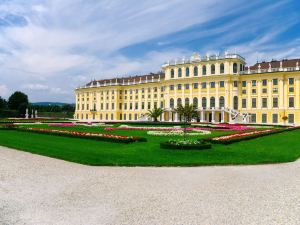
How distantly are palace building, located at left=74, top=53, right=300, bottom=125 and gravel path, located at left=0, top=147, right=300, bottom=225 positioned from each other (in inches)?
2014

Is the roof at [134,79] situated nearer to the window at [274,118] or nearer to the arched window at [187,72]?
the arched window at [187,72]

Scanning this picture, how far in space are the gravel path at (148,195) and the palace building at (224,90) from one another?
51.1 metres

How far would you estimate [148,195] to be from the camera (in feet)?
27.1

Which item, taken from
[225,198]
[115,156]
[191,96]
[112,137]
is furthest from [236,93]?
[225,198]

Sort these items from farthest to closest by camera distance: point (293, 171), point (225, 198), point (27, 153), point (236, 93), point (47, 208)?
1. point (236, 93)
2. point (27, 153)
3. point (293, 171)
4. point (225, 198)
5. point (47, 208)

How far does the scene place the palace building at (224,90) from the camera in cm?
5922

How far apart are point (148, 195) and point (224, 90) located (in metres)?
60.1

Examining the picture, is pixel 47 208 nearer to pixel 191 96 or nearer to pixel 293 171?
pixel 293 171

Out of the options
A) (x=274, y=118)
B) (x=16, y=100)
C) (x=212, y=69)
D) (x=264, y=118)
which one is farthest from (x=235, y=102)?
(x=16, y=100)

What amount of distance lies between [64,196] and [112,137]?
40.4 ft

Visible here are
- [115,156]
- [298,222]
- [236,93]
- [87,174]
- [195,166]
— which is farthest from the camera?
[236,93]

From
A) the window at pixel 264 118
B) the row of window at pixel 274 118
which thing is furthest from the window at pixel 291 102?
the window at pixel 264 118

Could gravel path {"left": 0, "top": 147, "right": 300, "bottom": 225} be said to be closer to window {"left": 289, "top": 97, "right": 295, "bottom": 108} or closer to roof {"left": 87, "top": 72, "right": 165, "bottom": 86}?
window {"left": 289, "top": 97, "right": 295, "bottom": 108}

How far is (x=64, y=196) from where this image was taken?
26.8ft
